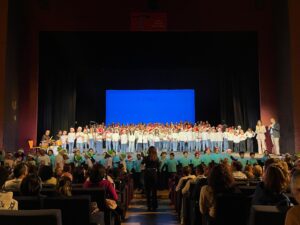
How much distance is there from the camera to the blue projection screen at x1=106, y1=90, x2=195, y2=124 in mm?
19359

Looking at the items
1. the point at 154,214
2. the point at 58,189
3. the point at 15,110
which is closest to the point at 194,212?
the point at 58,189

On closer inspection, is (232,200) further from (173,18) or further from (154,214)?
(173,18)

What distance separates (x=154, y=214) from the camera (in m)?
7.53

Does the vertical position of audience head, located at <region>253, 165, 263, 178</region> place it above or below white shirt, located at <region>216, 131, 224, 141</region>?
below

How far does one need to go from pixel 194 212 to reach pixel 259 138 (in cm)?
1030

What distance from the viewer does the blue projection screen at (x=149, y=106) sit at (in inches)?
762

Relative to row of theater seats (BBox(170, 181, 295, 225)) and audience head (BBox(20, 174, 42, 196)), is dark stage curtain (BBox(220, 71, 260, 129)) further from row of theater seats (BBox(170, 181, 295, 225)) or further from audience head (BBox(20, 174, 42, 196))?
audience head (BBox(20, 174, 42, 196))

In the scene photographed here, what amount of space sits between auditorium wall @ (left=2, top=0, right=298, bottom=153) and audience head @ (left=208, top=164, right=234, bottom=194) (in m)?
11.9

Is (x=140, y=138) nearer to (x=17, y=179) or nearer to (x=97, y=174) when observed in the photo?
(x=97, y=174)

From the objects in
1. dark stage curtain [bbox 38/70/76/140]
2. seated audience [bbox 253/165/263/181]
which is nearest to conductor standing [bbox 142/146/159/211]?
seated audience [bbox 253/165/263/181]

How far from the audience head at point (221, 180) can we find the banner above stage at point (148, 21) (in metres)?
11.4

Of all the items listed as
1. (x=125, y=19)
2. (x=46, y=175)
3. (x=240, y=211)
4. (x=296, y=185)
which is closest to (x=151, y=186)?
(x=46, y=175)

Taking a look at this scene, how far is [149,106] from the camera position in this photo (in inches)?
768

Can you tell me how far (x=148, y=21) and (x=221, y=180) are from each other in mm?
11661
